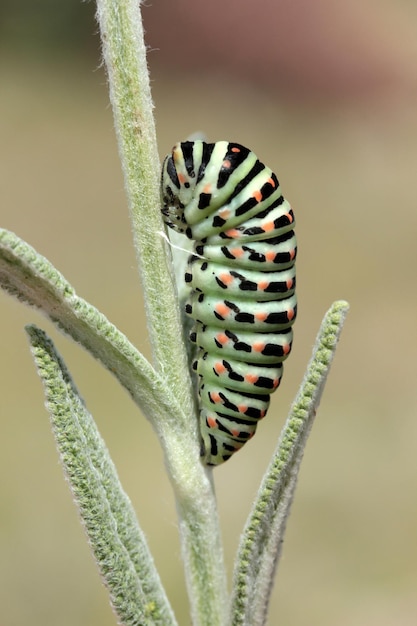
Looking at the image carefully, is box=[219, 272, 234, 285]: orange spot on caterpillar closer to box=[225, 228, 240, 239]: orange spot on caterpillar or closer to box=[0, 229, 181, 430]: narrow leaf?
box=[225, 228, 240, 239]: orange spot on caterpillar

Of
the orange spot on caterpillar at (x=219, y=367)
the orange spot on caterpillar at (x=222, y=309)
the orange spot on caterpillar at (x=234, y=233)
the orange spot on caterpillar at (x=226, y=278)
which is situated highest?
the orange spot on caterpillar at (x=234, y=233)

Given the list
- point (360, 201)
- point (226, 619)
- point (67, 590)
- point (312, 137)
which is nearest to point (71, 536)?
point (67, 590)

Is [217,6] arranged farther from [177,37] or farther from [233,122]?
[233,122]

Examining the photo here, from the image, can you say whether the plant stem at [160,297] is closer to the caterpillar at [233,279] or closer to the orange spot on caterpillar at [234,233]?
the caterpillar at [233,279]

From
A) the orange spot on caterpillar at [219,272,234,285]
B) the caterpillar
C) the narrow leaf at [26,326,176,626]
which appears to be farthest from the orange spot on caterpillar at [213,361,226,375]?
the narrow leaf at [26,326,176,626]

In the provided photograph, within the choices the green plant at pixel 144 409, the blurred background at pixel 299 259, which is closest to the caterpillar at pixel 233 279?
the green plant at pixel 144 409

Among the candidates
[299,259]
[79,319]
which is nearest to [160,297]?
[79,319]
